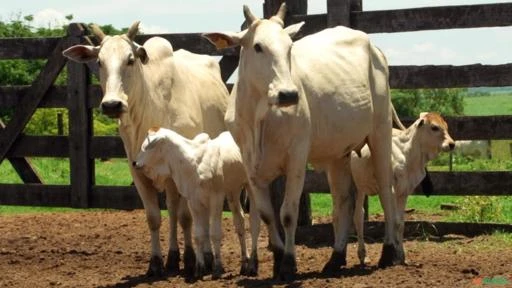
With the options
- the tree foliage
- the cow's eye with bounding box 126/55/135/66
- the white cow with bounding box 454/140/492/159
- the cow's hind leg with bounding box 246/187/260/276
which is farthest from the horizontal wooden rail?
the tree foliage

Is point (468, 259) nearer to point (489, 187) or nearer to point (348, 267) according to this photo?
point (348, 267)

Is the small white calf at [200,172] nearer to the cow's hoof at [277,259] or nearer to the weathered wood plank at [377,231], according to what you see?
the cow's hoof at [277,259]

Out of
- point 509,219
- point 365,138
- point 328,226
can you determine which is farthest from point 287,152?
point 509,219

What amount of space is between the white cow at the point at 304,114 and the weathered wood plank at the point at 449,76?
144 centimetres

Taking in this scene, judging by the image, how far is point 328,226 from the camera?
11.8 metres

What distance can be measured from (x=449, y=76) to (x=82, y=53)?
12.2 ft

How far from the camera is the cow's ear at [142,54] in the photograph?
9.68 m

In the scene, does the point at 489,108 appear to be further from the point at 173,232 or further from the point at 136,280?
the point at 136,280

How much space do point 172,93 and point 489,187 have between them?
11.4 ft

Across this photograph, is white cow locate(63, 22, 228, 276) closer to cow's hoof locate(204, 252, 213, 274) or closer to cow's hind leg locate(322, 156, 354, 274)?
cow's hoof locate(204, 252, 213, 274)

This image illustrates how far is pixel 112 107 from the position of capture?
359 inches

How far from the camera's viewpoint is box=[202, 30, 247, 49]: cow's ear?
8930mm

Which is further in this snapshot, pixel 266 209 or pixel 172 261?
pixel 172 261

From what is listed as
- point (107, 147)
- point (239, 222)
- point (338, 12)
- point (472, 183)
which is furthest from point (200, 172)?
point (107, 147)
